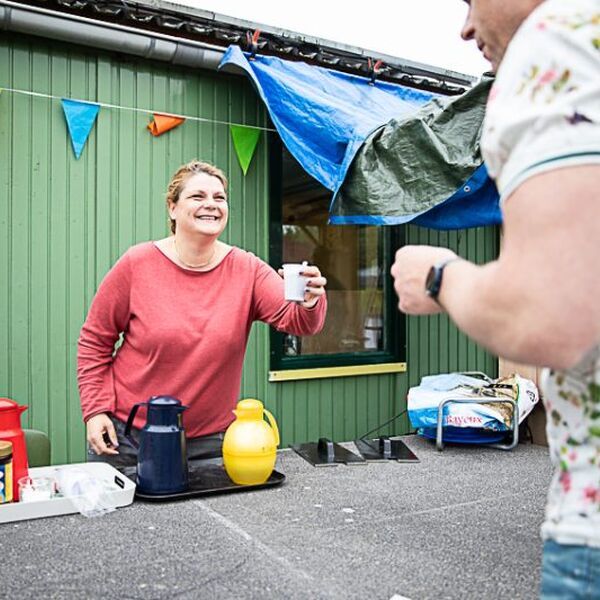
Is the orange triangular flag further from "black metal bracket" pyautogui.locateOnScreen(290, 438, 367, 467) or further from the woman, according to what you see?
"black metal bracket" pyautogui.locateOnScreen(290, 438, 367, 467)

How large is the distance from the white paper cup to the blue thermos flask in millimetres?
563

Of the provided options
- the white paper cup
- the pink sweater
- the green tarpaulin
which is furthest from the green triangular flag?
the white paper cup

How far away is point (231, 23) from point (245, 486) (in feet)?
10.0

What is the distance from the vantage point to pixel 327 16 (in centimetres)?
664

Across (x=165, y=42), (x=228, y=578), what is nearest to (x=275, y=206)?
(x=165, y=42)

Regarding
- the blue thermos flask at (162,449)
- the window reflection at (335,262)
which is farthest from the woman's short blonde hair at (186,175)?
the window reflection at (335,262)

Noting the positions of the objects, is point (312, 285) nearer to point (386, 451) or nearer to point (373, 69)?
point (386, 451)

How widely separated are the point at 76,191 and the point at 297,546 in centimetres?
260

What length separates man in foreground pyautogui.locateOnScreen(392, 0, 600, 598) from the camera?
65 centimetres

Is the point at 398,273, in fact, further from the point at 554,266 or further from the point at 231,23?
the point at 231,23

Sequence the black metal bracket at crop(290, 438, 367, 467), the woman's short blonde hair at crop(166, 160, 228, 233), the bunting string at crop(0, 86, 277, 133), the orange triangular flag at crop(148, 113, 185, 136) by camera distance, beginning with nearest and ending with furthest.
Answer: the woman's short blonde hair at crop(166, 160, 228, 233) → the black metal bracket at crop(290, 438, 367, 467) → the bunting string at crop(0, 86, 277, 133) → the orange triangular flag at crop(148, 113, 185, 136)

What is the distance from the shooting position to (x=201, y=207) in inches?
101

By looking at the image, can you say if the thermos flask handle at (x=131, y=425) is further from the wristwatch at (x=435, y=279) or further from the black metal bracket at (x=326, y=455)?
the wristwatch at (x=435, y=279)

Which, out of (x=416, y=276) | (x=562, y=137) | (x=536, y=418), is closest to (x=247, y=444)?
(x=416, y=276)
